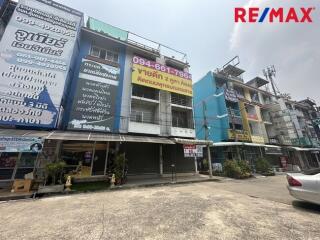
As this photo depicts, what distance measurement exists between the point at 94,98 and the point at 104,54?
17.7ft

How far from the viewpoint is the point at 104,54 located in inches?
591

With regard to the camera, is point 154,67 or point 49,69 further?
point 154,67

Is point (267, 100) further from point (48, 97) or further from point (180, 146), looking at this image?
point (48, 97)

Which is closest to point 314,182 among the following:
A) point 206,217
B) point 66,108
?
point 206,217

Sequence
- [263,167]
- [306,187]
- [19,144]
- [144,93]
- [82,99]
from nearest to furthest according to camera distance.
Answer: [306,187] → [19,144] → [82,99] → [144,93] → [263,167]

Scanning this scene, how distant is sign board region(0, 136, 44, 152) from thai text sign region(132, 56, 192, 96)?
8.82 metres

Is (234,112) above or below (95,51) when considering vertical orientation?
below

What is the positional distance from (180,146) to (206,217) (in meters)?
11.6

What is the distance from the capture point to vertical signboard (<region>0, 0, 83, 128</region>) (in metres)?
9.66

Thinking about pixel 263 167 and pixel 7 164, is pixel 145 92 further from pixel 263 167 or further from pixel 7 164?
pixel 263 167

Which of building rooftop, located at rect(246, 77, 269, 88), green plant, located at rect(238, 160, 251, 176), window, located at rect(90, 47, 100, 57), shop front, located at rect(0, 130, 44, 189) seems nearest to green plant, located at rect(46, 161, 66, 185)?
shop front, located at rect(0, 130, 44, 189)

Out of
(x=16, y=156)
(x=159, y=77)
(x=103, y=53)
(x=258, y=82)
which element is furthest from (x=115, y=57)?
(x=258, y=82)

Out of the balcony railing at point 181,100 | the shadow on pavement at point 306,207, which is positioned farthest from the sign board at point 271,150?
the shadow on pavement at point 306,207

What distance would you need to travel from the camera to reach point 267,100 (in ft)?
94.5
